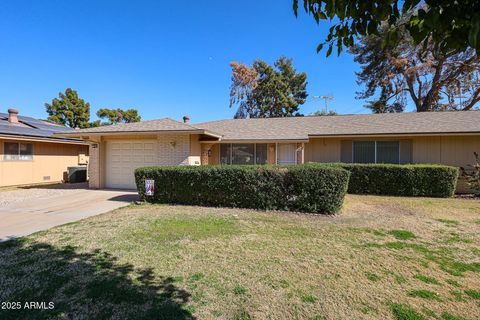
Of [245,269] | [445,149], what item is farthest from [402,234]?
[445,149]

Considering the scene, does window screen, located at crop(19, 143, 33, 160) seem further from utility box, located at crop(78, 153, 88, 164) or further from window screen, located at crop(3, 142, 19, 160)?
utility box, located at crop(78, 153, 88, 164)

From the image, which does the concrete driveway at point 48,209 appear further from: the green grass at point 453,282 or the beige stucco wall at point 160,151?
the green grass at point 453,282

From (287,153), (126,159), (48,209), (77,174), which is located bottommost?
(48,209)

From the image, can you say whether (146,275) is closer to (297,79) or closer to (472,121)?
(472,121)

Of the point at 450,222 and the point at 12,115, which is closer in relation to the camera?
the point at 450,222

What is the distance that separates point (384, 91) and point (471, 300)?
2692 centimetres

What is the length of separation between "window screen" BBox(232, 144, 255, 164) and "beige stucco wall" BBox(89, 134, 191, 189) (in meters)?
2.49

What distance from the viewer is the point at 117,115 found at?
39250 millimetres

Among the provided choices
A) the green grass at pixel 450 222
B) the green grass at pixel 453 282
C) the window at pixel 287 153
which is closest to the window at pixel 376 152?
the window at pixel 287 153

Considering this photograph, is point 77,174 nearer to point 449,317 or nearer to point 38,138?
point 38,138

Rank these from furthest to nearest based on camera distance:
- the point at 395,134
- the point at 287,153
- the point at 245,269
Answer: the point at 287,153, the point at 395,134, the point at 245,269

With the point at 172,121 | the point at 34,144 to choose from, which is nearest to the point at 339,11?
the point at 172,121

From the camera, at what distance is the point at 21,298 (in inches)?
115

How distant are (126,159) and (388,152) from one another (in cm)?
1275
